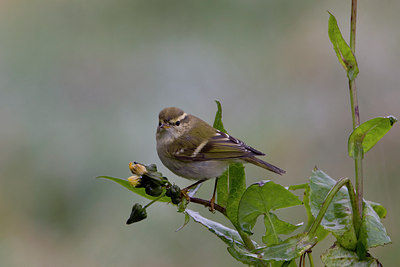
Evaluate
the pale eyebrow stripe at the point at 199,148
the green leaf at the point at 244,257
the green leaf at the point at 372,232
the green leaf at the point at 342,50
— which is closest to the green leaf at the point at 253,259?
the green leaf at the point at 244,257

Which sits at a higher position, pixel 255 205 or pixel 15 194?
pixel 255 205

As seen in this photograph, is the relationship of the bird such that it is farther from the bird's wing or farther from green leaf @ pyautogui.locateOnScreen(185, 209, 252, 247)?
green leaf @ pyautogui.locateOnScreen(185, 209, 252, 247)

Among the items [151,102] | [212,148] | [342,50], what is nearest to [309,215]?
[342,50]

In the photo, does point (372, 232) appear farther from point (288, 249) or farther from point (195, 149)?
point (195, 149)

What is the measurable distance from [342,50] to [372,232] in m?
0.52

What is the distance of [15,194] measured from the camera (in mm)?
3551

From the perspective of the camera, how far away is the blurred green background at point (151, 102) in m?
3.41

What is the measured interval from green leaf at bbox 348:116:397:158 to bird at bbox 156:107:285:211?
3.28 ft

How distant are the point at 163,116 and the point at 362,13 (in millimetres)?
2229

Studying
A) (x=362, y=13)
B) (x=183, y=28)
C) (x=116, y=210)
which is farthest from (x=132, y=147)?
(x=362, y=13)

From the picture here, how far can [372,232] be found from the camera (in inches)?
56.2

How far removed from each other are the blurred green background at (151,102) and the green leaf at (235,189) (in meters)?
1.73

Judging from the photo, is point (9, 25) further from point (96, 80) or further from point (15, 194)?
point (15, 194)

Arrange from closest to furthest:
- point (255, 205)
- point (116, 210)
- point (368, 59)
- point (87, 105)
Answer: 1. point (255, 205)
2. point (116, 210)
3. point (87, 105)
4. point (368, 59)
